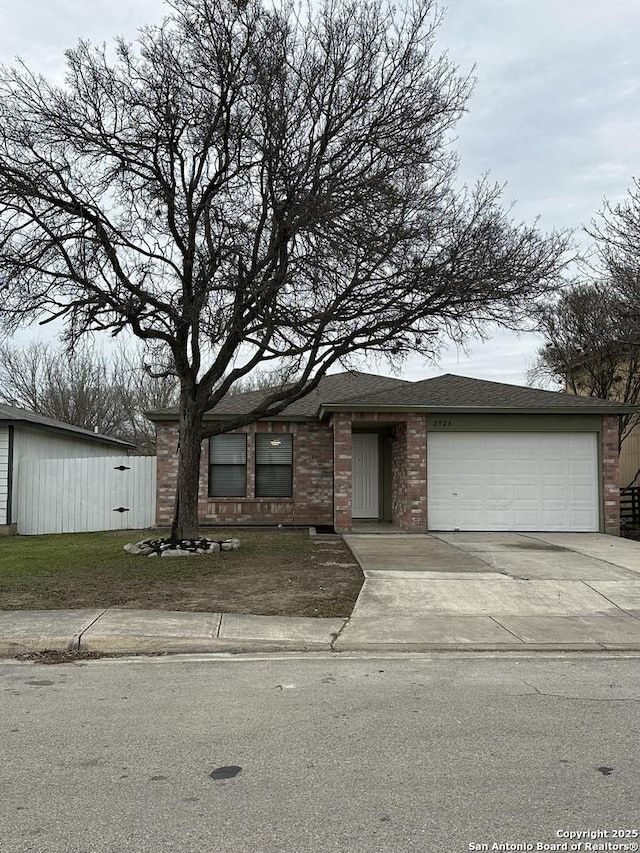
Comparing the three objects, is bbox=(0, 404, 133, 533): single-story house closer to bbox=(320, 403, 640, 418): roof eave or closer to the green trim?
bbox=(320, 403, 640, 418): roof eave

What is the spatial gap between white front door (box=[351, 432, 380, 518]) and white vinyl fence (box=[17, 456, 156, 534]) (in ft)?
18.2

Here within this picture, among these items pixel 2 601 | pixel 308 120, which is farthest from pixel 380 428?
pixel 2 601

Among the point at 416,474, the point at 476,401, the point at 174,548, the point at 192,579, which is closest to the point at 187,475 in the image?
the point at 174,548

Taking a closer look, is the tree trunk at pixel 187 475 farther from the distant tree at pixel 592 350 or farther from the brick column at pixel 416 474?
the distant tree at pixel 592 350

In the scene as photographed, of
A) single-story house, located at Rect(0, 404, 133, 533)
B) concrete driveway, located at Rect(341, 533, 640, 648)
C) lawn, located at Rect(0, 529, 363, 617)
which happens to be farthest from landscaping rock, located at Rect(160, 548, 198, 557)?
single-story house, located at Rect(0, 404, 133, 533)

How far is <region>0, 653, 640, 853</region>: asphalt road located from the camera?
3625 millimetres

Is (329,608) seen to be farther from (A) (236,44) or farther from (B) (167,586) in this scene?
(A) (236,44)

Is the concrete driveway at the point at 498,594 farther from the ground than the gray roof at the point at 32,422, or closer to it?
closer to it

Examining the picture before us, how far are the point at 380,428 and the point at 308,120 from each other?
9.35 metres

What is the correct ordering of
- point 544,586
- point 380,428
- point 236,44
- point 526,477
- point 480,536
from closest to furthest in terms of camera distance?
1. point 544,586
2. point 236,44
3. point 480,536
4. point 526,477
5. point 380,428

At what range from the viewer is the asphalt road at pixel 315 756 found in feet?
11.9

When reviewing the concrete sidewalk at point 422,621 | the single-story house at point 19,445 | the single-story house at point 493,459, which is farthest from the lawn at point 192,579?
the single-story house at point 19,445

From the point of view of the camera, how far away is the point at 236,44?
40.9ft

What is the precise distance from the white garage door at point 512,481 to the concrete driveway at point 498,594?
8.38ft
